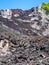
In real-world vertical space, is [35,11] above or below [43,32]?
above

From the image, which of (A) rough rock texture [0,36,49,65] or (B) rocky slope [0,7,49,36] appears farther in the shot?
(B) rocky slope [0,7,49,36]

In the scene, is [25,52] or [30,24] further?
[30,24]

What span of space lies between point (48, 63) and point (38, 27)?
42164 millimetres

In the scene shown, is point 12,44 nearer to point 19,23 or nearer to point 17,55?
point 17,55

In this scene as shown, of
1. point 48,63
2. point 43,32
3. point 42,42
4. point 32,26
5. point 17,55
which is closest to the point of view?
point 48,63

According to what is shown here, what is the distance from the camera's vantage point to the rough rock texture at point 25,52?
71.5ft

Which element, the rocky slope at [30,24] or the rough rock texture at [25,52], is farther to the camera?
the rocky slope at [30,24]

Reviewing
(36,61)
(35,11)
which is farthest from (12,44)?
(35,11)

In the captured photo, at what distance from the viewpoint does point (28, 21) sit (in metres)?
66.8

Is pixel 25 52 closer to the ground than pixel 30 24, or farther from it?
closer to the ground

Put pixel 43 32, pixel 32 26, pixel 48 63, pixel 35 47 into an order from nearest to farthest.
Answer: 1. pixel 48 63
2. pixel 35 47
3. pixel 43 32
4. pixel 32 26

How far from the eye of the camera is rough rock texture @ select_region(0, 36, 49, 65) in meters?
21.8

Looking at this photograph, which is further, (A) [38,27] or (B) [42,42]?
(A) [38,27]

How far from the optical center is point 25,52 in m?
23.8
